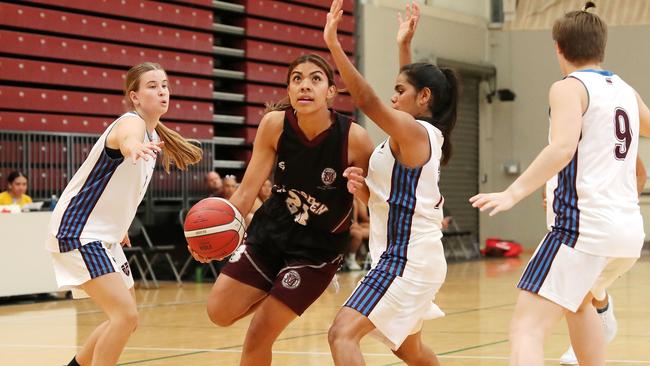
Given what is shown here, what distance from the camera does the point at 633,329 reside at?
7621 millimetres

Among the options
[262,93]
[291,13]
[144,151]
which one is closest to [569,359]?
[144,151]

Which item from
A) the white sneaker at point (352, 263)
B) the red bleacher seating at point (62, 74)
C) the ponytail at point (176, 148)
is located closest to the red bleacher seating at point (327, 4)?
the red bleacher seating at point (62, 74)

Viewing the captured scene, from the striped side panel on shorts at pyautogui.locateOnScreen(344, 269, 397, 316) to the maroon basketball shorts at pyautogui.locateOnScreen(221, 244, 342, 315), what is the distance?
1.38ft

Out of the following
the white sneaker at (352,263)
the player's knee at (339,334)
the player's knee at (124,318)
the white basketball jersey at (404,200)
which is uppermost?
the white basketball jersey at (404,200)

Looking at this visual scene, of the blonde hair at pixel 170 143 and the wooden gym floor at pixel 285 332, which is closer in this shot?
the blonde hair at pixel 170 143

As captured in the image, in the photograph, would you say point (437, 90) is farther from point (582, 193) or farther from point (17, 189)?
point (17, 189)

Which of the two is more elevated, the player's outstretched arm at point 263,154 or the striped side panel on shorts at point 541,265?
the player's outstretched arm at point 263,154

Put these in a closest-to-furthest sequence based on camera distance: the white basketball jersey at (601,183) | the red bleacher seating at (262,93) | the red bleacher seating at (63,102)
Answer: the white basketball jersey at (601,183), the red bleacher seating at (63,102), the red bleacher seating at (262,93)

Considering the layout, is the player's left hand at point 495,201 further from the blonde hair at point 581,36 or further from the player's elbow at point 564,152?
the blonde hair at point 581,36

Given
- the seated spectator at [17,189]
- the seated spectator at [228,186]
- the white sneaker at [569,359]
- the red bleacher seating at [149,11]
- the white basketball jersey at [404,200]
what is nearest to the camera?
the white basketball jersey at [404,200]

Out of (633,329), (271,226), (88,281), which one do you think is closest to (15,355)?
(88,281)

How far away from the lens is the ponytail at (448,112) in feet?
14.2

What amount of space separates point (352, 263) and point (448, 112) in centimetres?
985

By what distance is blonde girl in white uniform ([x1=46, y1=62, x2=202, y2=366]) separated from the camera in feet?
15.0
